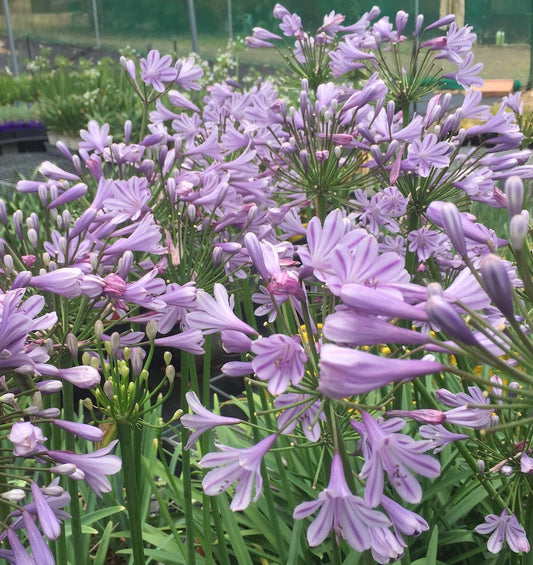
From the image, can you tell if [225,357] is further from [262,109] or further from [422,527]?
[422,527]

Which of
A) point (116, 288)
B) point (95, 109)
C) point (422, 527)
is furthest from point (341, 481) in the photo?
point (95, 109)

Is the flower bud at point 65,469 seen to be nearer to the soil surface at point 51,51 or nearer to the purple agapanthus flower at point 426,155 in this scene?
the purple agapanthus flower at point 426,155

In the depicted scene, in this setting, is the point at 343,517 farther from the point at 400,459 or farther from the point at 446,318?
the point at 446,318

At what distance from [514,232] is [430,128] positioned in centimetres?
141

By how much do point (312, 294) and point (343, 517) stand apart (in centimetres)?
71

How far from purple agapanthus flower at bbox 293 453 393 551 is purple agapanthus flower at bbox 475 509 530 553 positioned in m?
0.79

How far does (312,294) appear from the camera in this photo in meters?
1.64

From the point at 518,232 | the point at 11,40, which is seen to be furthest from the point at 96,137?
the point at 11,40

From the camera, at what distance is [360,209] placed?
7.95 ft

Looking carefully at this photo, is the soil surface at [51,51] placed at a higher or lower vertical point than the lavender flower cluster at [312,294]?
higher

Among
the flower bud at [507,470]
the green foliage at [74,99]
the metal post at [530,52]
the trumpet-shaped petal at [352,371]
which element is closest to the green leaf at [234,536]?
the flower bud at [507,470]

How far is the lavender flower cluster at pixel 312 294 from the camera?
0.84 m

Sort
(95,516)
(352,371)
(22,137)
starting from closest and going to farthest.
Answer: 1. (352,371)
2. (95,516)
3. (22,137)

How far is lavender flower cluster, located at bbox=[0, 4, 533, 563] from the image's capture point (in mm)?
840
